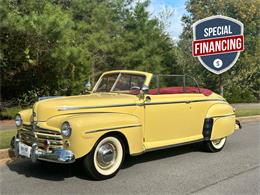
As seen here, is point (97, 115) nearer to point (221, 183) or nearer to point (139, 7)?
point (221, 183)

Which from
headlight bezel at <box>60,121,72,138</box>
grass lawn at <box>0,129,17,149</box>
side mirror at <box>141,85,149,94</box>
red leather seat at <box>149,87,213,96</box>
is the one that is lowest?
grass lawn at <box>0,129,17,149</box>

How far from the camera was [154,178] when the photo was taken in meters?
6.57

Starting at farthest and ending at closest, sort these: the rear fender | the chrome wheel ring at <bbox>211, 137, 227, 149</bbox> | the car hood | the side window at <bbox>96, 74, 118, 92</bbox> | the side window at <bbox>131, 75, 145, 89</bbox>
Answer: the chrome wheel ring at <bbox>211, 137, 227, 149</bbox> < the rear fender < the side window at <bbox>96, 74, 118, 92</bbox> < the side window at <bbox>131, 75, 145, 89</bbox> < the car hood

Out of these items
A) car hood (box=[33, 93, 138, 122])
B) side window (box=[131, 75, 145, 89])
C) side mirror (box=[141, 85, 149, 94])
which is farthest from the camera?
side window (box=[131, 75, 145, 89])

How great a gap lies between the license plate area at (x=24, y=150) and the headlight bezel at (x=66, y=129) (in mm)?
645

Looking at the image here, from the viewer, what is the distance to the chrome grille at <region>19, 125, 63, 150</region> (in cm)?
629

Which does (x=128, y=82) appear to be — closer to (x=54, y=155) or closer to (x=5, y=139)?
(x=54, y=155)

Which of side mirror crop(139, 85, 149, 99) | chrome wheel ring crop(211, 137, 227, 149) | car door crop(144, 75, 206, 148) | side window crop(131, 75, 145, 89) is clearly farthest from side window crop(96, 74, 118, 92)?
chrome wheel ring crop(211, 137, 227, 149)

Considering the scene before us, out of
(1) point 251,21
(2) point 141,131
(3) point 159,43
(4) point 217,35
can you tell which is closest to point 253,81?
(1) point 251,21

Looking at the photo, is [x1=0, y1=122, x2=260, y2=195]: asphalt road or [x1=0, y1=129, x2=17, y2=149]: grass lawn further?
[x1=0, y1=129, x2=17, y2=149]: grass lawn

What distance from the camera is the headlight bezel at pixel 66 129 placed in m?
6.14

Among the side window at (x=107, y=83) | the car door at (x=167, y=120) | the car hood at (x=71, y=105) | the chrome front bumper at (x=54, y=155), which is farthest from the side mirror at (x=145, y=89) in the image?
the chrome front bumper at (x=54, y=155)

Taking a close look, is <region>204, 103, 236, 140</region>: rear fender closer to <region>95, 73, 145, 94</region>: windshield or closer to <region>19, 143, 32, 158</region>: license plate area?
<region>95, 73, 145, 94</region>: windshield

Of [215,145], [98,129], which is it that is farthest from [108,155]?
[215,145]
